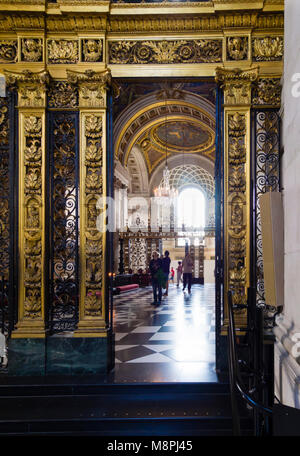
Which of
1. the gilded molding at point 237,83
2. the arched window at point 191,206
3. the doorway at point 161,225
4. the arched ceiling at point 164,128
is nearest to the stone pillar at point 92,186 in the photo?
the doorway at point 161,225

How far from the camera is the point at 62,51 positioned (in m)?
5.00

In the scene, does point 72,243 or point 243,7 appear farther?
point 72,243

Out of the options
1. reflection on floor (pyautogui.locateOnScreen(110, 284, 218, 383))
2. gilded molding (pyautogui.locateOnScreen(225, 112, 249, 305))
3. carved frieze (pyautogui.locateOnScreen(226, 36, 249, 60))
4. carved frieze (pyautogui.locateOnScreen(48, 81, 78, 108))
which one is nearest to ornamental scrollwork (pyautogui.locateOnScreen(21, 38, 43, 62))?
carved frieze (pyautogui.locateOnScreen(48, 81, 78, 108))

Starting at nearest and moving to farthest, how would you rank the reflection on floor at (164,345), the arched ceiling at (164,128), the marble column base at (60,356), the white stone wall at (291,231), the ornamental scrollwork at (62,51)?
the white stone wall at (291,231), the reflection on floor at (164,345), the marble column base at (60,356), the ornamental scrollwork at (62,51), the arched ceiling at (164,128)

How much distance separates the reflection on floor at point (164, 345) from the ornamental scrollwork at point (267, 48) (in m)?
3.82

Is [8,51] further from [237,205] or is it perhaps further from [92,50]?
[237,205]

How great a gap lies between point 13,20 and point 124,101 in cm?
954

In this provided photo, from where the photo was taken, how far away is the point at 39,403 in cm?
413

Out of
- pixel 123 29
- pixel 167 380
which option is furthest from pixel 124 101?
pixel 167 380

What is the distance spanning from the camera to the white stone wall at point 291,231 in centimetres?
243

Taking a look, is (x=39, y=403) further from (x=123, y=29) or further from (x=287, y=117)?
(x=123, y=29)

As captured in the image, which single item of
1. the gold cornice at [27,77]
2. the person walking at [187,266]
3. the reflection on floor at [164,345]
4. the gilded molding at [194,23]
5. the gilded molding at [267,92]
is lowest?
the reflection on floor at [164,345]

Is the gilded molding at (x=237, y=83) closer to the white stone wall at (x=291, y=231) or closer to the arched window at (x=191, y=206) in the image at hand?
the white stone wall at (x=291, y=231)

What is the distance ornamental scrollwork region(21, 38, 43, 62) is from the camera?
16.2 feet
